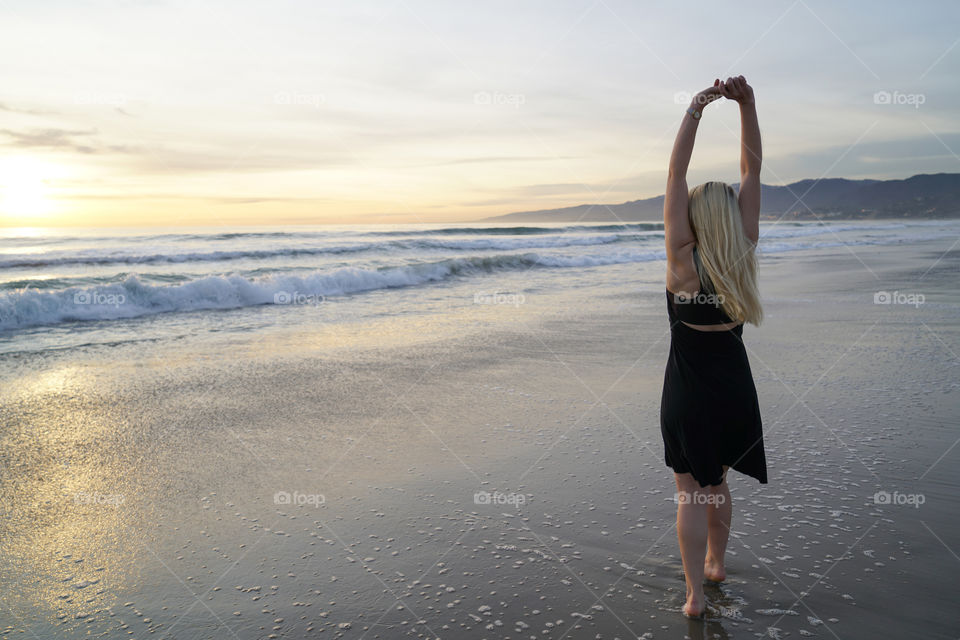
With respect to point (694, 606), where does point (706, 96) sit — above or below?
above

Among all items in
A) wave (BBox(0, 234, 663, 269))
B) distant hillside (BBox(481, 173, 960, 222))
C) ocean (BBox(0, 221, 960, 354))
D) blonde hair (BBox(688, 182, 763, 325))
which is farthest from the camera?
distant hillside (BBox(481, 173, 960, 222))

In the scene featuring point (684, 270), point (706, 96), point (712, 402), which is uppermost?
point (706, 96)

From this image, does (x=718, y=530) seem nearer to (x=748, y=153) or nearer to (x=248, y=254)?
(x=748, y=153)

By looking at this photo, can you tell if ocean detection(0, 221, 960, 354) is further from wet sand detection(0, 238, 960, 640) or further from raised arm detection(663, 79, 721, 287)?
raised arm detection(663, 79, 721, 287)

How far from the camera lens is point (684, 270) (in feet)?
8.45

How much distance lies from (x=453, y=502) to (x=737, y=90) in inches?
106

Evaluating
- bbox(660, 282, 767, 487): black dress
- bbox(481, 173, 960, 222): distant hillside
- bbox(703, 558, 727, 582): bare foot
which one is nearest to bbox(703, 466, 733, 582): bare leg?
bbox(703, 558, 727, 582): bare foot

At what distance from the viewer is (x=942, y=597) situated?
Result: 267 centimetres

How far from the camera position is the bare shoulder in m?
2.55

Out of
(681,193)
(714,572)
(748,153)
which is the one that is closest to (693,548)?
(714,572)

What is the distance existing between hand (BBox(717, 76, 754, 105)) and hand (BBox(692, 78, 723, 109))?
11 millimetres

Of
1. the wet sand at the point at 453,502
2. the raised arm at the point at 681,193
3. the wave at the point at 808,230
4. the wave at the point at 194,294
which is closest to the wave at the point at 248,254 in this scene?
the wave at the point at 194,294

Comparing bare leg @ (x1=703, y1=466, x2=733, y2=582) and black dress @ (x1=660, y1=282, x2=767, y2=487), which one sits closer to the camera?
black dress @ (x1=660, y1=282, x2=767, y2=487)

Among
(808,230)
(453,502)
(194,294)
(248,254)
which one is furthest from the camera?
(808,230)
